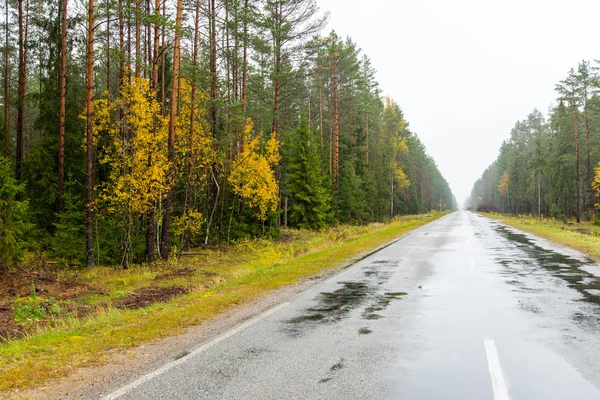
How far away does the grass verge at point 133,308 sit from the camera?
18.0 ft

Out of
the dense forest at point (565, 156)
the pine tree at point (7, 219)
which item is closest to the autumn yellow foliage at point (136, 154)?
the pine tree at point (7, 219)

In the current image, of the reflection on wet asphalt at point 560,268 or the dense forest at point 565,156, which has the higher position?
the dense forest at point 565,156

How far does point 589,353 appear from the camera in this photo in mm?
5348

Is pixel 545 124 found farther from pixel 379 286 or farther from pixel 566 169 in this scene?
Answer: pixel 379 286

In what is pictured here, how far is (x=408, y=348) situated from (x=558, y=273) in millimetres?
8967

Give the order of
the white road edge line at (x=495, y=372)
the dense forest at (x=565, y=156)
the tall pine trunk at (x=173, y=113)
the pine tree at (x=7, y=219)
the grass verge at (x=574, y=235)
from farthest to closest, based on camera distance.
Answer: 1. the dense forest at (x=565, y=156)
2. the grass verge at (x=574, y=235)
3. the tall pine trunk at (x=173, y=113)
4. the pine tree at (x=7, y=219)
5. the white road edge line at (x=495, y=372)

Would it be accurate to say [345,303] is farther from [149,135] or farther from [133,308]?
[149,135]

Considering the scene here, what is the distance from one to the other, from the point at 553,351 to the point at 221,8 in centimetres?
2342

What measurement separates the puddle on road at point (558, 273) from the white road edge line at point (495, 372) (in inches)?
97.0

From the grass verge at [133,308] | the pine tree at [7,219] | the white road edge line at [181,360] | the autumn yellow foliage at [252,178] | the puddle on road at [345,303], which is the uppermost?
the autumn yellow foliage at [252,178]

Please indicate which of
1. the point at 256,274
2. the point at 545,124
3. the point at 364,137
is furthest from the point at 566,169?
the point at 256,274

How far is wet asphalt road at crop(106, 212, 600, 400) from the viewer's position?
171 inches

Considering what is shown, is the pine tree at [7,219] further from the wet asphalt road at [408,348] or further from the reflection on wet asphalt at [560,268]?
the reflection on wet asphalt at [560,268]

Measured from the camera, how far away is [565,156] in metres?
55.5
